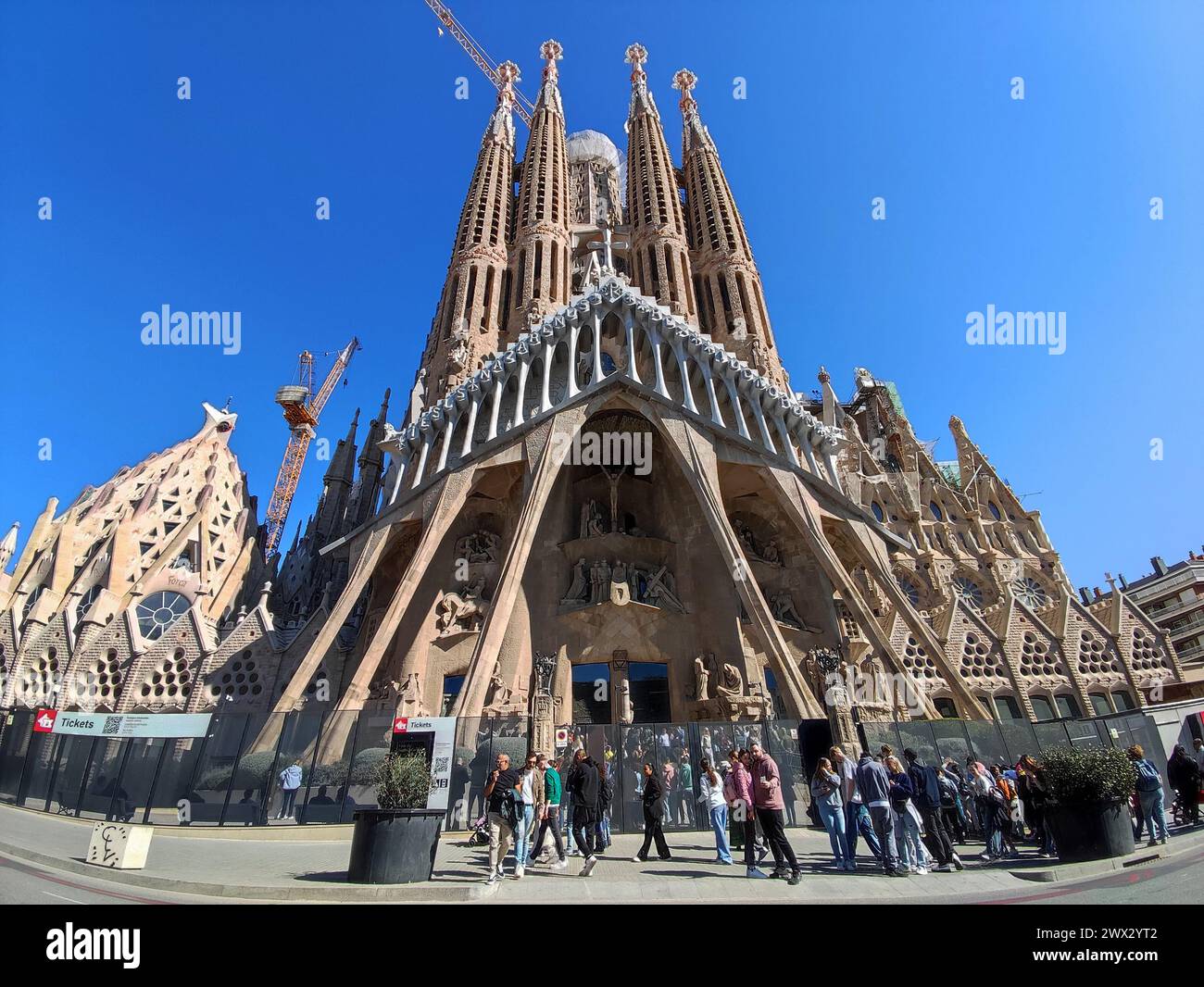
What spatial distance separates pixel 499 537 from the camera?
80.1 ft

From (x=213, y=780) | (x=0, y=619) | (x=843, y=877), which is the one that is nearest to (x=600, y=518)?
(x=213, y=780)

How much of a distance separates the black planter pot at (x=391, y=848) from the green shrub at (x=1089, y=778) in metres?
7.80

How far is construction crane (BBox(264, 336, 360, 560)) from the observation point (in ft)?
192

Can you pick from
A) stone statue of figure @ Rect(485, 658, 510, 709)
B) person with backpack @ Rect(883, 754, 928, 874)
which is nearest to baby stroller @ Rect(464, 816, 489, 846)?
person with backpack @ Rect(883, 754, 928, 874)

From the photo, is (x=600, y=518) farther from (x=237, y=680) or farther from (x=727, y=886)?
(x=727, y=886)

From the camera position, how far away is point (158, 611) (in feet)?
87.0

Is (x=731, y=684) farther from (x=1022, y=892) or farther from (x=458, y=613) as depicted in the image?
(x=1022, y=892)

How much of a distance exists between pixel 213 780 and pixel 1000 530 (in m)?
37.3

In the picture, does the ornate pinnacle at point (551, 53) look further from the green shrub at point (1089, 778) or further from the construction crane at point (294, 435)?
the green shrub at point (1089, 778)

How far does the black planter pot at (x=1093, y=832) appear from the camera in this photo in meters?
7.33

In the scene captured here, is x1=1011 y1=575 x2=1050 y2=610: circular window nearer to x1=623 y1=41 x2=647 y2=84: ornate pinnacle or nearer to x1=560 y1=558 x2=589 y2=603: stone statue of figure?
x1=560 y1=558 x2=589 y2=603: stone statue of figure

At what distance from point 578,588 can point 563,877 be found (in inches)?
583

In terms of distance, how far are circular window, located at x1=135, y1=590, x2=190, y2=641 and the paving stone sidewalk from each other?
18.0 metres

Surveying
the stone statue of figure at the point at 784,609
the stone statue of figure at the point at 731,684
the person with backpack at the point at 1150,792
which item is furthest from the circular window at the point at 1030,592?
the person with backpack at the point at 1150,792
